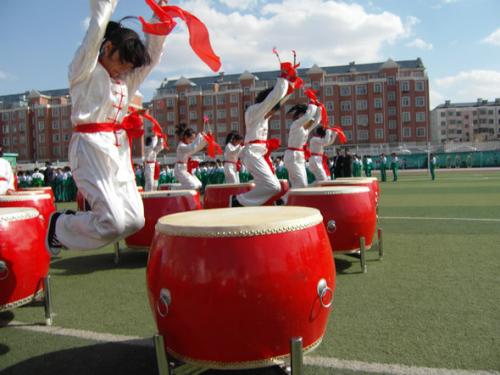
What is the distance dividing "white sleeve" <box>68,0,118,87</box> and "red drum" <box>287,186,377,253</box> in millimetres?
2707

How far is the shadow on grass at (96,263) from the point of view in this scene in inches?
225

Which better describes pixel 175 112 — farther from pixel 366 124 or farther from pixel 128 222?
pixel 128 222

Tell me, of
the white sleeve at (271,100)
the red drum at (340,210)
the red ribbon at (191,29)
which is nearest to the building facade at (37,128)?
the white sleeve at (271,100)

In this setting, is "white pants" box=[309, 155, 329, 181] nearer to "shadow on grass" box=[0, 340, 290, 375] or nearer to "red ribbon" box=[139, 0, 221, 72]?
"red ribbon" box=[139, 0, 221, 72]

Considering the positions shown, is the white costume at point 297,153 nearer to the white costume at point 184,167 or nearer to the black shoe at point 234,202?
the black shoe at point 234,202

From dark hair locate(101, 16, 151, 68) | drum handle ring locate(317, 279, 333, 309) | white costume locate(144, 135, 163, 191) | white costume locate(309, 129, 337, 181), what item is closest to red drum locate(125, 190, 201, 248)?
dark hair locate(101, 16, 151, 68)

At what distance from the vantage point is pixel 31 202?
19.5 ft

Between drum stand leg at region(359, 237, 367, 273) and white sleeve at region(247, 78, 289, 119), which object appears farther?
white sleeve at region(247, 78, 289, 119)

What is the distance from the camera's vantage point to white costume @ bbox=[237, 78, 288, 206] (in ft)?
22.6

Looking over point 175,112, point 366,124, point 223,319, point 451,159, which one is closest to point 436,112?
point 366,124

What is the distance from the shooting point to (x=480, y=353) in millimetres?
2711

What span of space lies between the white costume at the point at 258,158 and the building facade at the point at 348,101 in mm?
67710

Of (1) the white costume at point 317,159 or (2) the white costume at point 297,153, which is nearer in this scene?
(2) the white costume at point 297,153

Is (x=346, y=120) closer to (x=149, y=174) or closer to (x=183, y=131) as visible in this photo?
(x=149, y=174)
